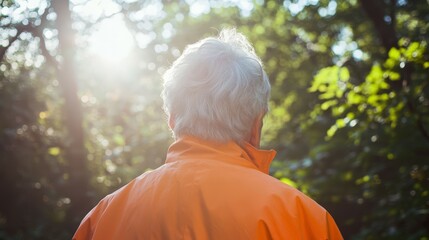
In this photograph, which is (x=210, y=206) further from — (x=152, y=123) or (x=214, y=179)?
(x=152, y=123)

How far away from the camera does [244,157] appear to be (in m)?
1.87

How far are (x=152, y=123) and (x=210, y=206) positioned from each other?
293 inches

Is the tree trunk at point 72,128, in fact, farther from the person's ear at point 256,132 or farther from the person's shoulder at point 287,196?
the person's shoulder at point 287,196

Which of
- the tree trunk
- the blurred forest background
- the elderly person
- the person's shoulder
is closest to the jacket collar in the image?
the elderly person

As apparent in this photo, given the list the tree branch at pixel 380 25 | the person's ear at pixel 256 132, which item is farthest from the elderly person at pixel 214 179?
the tree branch at pixel 380 25

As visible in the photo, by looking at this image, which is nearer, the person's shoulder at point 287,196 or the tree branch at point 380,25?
the person's shoulder at point 287,196

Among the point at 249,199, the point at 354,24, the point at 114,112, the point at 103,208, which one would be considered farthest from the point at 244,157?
the point at 354,24

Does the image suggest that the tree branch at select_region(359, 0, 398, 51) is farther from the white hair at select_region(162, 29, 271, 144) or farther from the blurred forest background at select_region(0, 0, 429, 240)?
the white hair at select_region(162, 29, 271, 144)

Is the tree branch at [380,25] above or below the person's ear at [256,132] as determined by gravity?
below

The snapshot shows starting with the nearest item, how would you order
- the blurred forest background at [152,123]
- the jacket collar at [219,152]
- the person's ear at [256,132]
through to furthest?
the jacket collar at [219,152], the person's ear at [256,132], the blurred forest background at [152,123]

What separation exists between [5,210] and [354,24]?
6508 mm

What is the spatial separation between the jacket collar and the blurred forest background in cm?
185

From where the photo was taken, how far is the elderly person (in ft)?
5.36

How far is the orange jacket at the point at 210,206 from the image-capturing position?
5.32ft
